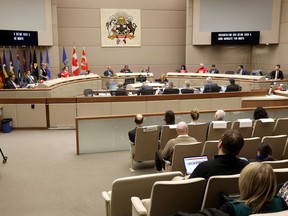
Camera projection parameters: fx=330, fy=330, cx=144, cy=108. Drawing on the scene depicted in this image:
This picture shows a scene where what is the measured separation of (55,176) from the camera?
5.45 meters

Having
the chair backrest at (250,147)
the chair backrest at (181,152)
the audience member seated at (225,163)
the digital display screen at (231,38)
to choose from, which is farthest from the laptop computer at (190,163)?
the digital display screen at (231,38)

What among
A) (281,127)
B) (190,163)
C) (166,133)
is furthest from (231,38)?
(190,163)

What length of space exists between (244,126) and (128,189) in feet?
10.6

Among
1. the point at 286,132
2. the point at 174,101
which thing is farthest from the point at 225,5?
the point at 286,132

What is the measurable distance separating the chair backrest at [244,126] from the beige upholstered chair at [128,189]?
2841mm

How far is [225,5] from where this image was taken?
54.6 ft

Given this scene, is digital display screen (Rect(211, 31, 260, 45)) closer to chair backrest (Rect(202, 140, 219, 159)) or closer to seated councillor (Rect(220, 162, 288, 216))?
chair backrest (Rect(202, 140, 219, 159))

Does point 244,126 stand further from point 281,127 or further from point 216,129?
point 281,127

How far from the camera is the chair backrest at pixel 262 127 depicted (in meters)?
5.67

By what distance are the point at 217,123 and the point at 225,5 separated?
12629 mm

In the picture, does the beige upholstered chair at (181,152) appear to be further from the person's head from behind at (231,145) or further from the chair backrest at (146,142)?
the person's head from behind at (231,145)

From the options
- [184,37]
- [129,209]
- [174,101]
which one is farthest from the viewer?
[184,37]

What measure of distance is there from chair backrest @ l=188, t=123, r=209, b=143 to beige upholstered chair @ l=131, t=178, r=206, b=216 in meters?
3.03

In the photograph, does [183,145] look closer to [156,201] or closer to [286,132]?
[156,201]
